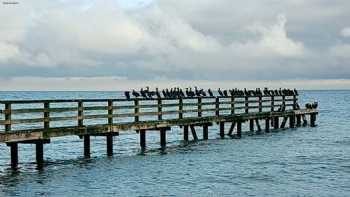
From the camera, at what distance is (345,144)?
36.1 metres

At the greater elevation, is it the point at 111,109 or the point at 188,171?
the point at 111,109

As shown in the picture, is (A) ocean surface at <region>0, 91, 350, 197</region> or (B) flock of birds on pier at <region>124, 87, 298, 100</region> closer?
(A) ocean surface at <region>0, 91, 350, 197</region>

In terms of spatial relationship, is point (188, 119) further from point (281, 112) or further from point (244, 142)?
point (281, 112)

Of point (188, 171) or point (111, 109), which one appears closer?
point (188, 171)

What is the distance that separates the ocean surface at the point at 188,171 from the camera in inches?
731

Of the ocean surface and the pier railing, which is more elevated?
the pier railing

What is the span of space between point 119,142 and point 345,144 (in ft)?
42.2

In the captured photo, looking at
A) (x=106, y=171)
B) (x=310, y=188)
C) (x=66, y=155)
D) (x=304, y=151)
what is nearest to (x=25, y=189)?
(x=106, y=171)

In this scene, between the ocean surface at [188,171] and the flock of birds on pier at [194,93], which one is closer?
the ocean surface at [188,171]

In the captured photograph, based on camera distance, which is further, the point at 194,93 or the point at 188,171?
the point at 194,93

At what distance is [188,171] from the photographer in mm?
22531

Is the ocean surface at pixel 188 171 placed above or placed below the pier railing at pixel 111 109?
below

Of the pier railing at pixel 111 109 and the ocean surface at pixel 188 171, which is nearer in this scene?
the ocean surface at pixel 188 171

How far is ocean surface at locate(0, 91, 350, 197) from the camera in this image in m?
18.6
